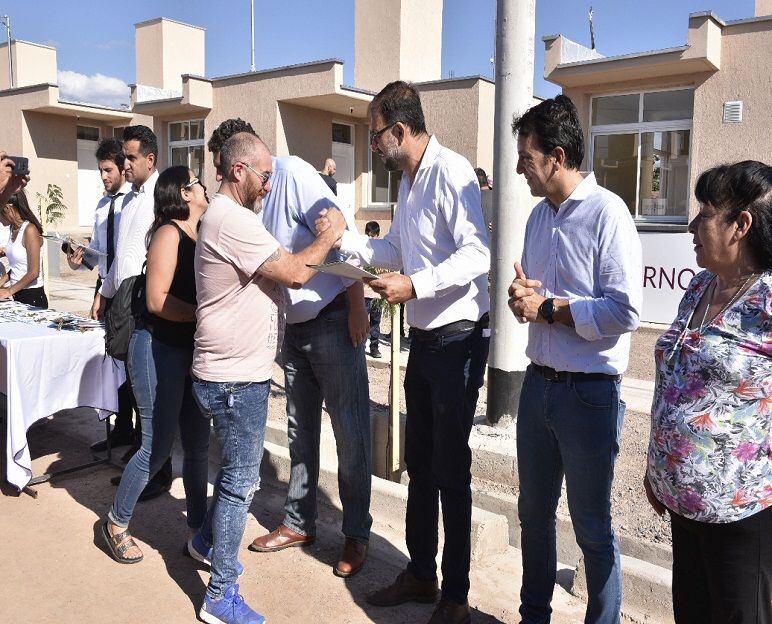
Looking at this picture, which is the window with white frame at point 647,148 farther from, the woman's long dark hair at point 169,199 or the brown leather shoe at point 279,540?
the woman's long dark hair at point 169,199

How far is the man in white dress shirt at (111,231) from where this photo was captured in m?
4.87

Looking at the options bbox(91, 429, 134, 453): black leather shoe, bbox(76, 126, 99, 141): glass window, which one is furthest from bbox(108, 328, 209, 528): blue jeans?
bbox(76, 126, 99, 141): glass window

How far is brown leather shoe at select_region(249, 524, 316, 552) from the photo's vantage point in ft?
12.0

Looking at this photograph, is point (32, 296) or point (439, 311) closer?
point (439, 311)

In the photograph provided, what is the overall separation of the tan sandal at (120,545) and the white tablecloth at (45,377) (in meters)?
0.94

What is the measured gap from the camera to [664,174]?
1527 centimetres

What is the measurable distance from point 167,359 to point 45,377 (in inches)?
56.0

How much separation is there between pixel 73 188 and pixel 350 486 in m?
25.1

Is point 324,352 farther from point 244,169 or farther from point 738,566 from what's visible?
point 738,566

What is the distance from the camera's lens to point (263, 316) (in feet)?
9.78

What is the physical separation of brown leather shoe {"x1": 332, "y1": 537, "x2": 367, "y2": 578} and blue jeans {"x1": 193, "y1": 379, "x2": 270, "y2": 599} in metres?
0.60

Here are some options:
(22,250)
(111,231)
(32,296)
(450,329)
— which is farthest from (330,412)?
(32,296)

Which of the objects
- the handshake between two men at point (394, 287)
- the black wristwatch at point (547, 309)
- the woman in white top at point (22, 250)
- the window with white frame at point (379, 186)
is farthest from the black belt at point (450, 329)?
the window with white frame at point (379, 186)

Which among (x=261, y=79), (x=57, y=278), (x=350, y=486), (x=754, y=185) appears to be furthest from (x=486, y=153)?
(x=754, y=185)
